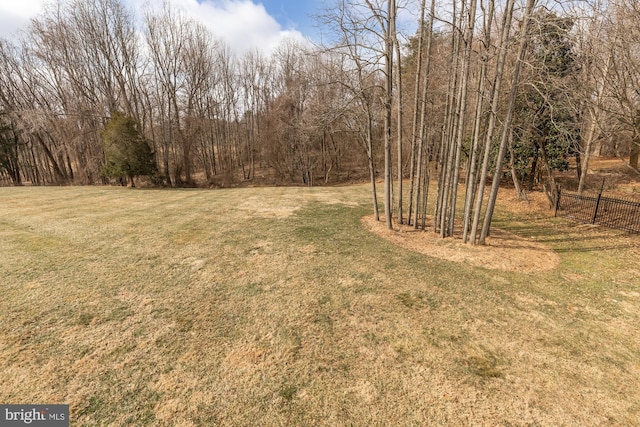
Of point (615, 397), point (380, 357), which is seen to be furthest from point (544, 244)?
point (380, 357)

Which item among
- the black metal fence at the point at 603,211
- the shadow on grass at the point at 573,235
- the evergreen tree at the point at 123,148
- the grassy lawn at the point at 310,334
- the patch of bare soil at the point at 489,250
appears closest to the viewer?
the grassy lawn at the point at 310,334

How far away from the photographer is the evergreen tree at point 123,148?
1639 centimetres

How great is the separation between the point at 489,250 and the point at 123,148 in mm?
19684

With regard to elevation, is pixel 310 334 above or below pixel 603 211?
below

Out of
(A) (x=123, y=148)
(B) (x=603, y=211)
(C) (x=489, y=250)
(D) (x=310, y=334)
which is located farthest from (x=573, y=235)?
(A) (x=123, y=148)

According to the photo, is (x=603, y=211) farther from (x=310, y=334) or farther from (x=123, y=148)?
(x=123, y=148)

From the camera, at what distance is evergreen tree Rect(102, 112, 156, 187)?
53.8 feet

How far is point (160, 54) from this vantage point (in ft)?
64.9

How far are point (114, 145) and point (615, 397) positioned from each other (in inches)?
850

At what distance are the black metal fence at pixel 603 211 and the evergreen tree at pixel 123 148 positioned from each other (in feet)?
70.3

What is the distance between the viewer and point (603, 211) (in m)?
Result: 8.84

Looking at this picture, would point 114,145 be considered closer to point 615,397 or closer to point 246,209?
point 246,209

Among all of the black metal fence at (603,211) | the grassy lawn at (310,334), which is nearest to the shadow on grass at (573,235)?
the grassy lawn at (310,334)

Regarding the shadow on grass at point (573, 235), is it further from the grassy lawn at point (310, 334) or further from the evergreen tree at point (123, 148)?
the evergreen tree at point (123, 148)
